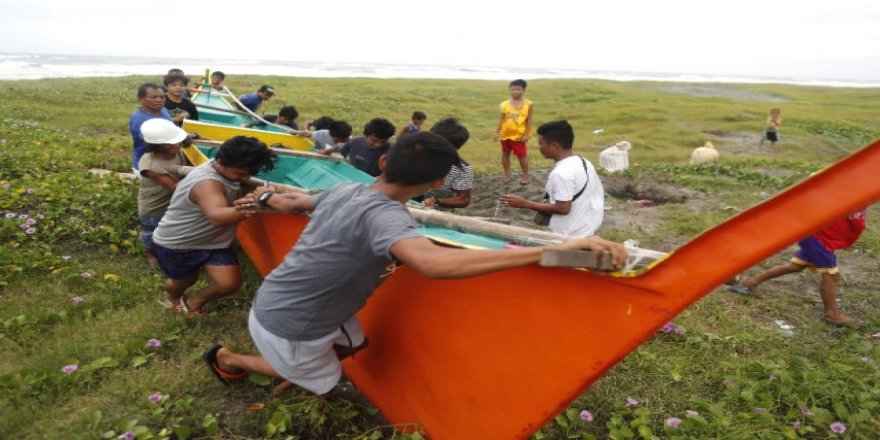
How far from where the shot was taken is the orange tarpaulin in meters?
1.62

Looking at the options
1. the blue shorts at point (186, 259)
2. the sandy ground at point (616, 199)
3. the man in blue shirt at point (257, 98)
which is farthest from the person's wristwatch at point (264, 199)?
the man in blue shirt at point (257, 98)

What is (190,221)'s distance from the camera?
342 centimetres

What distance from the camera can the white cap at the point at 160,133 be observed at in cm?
391

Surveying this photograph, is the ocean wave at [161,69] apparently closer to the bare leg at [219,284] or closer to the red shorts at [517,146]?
the red shorts at [517,146]

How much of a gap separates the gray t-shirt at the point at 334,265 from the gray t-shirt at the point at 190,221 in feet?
A: 3.73

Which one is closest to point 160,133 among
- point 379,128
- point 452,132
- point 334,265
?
point 379,128

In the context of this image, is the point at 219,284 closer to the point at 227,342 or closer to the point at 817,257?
the point at 227,342

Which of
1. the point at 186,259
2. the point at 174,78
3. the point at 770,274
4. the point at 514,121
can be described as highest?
the point at 174,78

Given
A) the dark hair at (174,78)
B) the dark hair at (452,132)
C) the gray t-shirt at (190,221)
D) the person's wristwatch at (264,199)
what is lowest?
the gray t-shirt at (190,221)

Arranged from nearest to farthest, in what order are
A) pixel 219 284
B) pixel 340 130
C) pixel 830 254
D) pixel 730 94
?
1. pixel 219 284
2. pixel 830 254
3. pixel 340 130
4. pixel 730 94

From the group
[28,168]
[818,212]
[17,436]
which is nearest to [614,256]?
[818,212]

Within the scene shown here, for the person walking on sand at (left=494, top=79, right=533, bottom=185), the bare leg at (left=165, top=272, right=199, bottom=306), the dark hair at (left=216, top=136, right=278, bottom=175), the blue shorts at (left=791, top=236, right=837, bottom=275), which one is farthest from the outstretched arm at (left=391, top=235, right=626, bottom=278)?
the person walking on sand at (left=494, top=79, right=533, bottom=185)

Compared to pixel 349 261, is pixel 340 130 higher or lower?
higher

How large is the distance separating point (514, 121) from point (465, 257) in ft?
20.6
